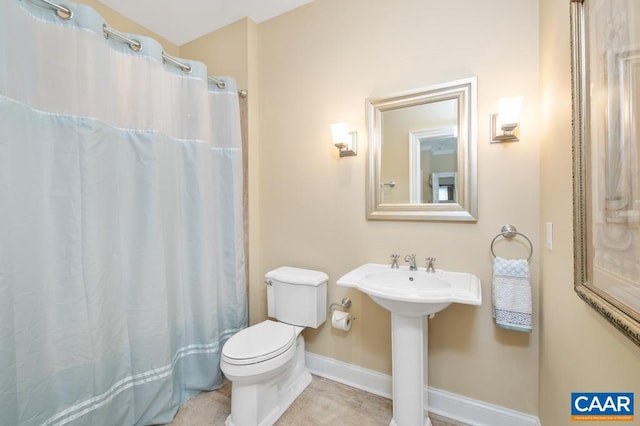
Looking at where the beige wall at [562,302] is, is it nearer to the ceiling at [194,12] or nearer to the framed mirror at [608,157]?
the framed mirror at [608,157]

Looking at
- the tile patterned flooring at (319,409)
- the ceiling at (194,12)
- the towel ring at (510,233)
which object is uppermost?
the ceiling at (194,12)

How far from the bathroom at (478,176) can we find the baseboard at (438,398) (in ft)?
0.12

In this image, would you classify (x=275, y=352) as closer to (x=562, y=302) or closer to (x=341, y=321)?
(x=341, y=321)

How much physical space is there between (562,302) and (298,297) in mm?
1296

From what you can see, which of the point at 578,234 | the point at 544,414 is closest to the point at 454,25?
the point at 578,234

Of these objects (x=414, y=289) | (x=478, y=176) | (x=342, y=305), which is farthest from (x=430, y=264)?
(x=342, y=305)

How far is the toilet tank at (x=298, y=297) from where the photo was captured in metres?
1.73

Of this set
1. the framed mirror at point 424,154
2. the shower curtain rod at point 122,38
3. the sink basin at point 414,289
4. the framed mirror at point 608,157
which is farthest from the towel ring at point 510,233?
the shower curtain rod at point 122,38

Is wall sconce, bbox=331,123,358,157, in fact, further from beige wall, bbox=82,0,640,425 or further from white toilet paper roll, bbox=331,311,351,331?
white toilet paper roll, bbox=331,311,351,331

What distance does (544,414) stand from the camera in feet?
4.03

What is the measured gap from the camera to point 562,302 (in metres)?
1.02

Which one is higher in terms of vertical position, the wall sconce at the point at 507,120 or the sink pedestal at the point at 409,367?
the wall sconce at the point at 507,120

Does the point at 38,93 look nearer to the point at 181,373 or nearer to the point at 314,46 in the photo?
the point at 314,46

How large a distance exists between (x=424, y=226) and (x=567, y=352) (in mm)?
781
